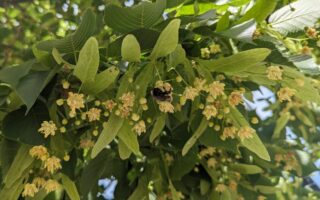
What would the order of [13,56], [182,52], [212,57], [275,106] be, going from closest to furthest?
[182,52] < [212,57] < [275,106] < [13,56]

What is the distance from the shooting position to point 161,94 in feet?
2.61

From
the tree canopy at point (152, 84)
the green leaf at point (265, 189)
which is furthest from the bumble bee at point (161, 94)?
the green leaf at point (265, 189)

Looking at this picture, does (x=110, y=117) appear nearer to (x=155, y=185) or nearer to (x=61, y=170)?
(x=61, y=170)

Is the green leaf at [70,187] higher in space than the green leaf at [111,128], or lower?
lower

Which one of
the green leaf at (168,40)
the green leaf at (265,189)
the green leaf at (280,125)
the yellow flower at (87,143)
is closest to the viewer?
the green leaf at (168,40)

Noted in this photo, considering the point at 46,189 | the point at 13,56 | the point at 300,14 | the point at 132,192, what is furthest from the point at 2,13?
the point at 300,14

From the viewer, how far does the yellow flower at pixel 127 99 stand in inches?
30.8

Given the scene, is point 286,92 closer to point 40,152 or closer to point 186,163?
point 186,163

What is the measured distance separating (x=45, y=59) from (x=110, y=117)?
0.43 ft

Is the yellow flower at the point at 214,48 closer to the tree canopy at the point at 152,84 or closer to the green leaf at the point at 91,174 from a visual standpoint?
the tree canopy at the point at 152,84

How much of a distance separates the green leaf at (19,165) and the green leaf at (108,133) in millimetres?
121

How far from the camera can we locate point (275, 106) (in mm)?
1550

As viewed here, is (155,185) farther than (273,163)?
No

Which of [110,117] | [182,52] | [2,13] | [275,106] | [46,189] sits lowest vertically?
[275,106]
